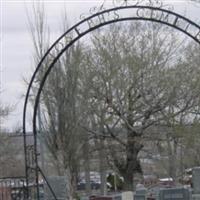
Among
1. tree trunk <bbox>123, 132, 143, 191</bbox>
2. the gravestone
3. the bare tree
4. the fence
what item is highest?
the bare tree

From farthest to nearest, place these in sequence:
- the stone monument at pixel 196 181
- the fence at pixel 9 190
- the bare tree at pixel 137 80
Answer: the bare tree at pixel 137 80
the stone monument at pixel 196 181
the fence at pixel 9 190

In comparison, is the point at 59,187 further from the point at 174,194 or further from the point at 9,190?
the point at 174,194

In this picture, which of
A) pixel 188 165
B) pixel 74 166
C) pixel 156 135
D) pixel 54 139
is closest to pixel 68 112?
pixel 54 139

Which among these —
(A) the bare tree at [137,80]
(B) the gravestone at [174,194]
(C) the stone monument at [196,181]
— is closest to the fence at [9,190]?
(B) the gravestone at [174,194]

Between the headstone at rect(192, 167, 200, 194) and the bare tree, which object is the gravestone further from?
the bare tree

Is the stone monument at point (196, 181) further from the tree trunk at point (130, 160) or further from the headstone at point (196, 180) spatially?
the tree trunk at point (130, 160)

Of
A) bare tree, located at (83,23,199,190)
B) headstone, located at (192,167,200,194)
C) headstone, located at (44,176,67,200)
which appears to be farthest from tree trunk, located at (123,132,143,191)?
headstone, located at (44,176,67,200)

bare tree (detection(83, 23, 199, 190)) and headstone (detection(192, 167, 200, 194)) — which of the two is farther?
bare tree (detection(83, 23, 199, 190))

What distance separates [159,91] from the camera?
120ft

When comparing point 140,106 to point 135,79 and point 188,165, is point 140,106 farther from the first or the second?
point 188,165

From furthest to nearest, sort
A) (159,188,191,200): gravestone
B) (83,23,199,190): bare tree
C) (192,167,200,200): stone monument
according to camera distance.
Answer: (83,23,199,190): bare tree < (192,167,200,200): stone monument < (159,188,191,200): gravestone

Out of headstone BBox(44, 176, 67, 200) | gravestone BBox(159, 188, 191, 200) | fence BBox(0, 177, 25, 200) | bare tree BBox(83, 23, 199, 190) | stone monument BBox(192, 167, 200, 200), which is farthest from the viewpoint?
bare tree BBox(83, 23, 199, 190)

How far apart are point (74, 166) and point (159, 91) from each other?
7.97 m

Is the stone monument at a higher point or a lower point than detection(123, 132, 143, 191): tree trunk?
lower
